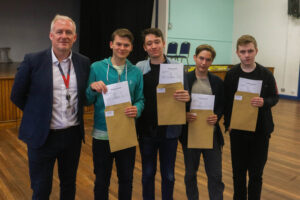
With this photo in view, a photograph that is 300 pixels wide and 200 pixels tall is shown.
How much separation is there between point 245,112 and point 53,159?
3.92ft

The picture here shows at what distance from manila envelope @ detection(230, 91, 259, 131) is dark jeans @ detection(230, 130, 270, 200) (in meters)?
0.09

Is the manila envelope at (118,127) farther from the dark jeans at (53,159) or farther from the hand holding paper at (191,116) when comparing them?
the hand holding paper at (191,116)

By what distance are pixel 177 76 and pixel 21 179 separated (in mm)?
1888

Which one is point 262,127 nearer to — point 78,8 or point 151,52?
point 151,52

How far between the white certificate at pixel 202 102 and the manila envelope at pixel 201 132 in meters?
0.03

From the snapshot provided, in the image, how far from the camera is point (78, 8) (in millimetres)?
10453

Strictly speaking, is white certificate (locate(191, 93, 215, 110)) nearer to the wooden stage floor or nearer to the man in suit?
the man in suit

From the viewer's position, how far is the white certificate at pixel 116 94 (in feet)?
4.83

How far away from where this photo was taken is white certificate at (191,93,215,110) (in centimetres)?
165

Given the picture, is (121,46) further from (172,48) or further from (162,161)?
(172,48)

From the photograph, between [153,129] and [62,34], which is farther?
[153,129]

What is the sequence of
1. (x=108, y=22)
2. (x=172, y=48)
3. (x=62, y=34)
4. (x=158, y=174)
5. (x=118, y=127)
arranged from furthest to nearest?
(x=172, y=48)
(x=108, y=22)
(x=158, y=174)
(x=118, y=127)
(x=62, y=34)

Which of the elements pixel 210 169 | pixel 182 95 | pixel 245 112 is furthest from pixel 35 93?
pixel 245 112

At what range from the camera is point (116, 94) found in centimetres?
148
